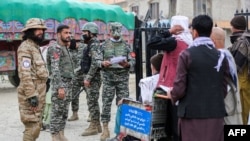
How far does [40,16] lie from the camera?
541 inches

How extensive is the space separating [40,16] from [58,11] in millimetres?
829

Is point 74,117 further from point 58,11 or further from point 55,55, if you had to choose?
point 58,11

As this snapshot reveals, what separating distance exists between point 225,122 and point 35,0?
10.9 metres

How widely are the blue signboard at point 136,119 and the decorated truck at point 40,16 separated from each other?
28.0 ft

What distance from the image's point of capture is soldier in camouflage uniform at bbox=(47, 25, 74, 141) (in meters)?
5.92

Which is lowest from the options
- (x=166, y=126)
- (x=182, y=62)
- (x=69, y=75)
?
(x=166, y=126)

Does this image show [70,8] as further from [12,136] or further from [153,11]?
[153,11]

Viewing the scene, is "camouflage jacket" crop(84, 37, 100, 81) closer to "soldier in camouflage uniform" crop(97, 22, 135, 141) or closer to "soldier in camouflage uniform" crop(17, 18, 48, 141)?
"soldier in camouflage uniform" crop(97, 22, 135, 141)

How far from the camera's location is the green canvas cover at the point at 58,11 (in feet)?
42.3

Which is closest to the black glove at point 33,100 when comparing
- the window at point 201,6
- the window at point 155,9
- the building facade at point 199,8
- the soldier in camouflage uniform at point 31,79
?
the soldier in camouflage uniform at point 31,79

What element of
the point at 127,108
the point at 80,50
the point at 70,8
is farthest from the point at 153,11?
the point at 127,108

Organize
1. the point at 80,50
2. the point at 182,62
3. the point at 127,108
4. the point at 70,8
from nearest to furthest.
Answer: the point at 182,62
the point at 127,108
the point at 80,50
the point at 70,8

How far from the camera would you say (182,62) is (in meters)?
3.71

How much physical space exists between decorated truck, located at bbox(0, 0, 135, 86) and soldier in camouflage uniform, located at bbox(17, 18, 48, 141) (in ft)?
25.7
